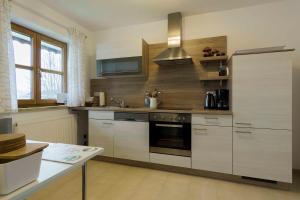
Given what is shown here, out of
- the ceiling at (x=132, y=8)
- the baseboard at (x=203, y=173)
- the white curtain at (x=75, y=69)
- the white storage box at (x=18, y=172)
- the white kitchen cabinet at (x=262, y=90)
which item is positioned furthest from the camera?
the white curtain at (x=75, y=69)

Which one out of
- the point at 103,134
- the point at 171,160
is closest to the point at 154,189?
the point at 171,160

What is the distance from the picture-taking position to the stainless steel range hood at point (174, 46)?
9.19ft

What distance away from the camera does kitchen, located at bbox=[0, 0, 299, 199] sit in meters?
2.13

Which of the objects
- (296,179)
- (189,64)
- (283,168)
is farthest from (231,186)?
(189,64)

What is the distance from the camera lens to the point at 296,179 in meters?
2.36

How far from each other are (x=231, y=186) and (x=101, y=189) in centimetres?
164

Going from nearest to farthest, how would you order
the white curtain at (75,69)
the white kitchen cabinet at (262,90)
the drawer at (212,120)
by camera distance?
1. the white kitchen cabinet at (262,90)
2. the drawer at (212,120)
3. the white curtain at (75,69)

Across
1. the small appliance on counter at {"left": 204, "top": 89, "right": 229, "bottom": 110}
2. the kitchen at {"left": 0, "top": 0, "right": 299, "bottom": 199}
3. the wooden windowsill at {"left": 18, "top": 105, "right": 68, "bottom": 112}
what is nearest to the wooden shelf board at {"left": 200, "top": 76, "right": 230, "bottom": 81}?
the kitchen at {"left": 0, "top": 0, "right": 299, "bottom": 199}

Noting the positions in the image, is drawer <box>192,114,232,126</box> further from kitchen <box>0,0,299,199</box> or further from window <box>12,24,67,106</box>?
window <box>12,24,67,106</box>

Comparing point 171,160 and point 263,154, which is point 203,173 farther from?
point 263,154

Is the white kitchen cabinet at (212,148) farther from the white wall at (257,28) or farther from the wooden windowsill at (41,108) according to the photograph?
the wooden windowsill at (41,108)

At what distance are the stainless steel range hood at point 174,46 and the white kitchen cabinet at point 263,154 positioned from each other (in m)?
1.38

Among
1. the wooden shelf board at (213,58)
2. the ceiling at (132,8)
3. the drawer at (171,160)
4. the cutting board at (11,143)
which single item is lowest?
the drawer at (171,160)

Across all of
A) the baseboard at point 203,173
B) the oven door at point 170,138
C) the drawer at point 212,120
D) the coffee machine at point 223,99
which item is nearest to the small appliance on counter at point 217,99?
the coffee machine at point 223,99
